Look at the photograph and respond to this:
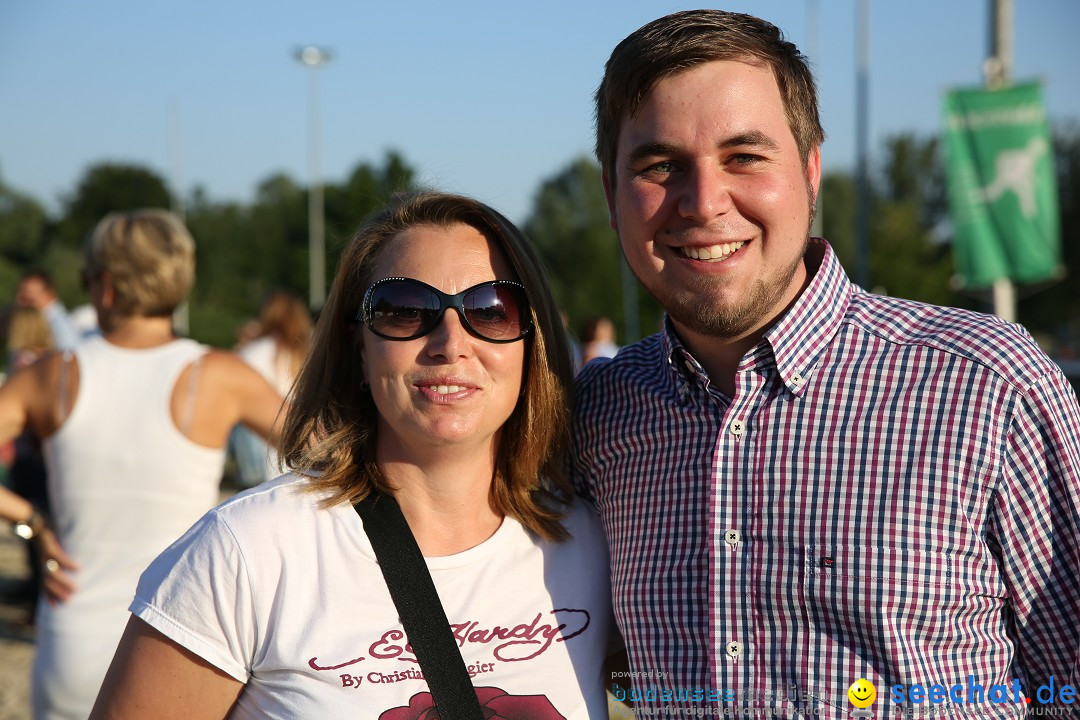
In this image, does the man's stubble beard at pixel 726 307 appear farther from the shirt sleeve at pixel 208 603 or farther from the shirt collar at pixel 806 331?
the shirt sleeve at pixel 208 603

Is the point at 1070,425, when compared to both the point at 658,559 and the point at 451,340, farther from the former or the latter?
the point at 451,340

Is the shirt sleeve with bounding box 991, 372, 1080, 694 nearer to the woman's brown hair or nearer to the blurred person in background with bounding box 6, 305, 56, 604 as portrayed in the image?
the woman's brown hair

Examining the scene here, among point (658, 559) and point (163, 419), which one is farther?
point (163, 419)

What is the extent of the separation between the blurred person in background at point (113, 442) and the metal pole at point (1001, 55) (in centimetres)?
705

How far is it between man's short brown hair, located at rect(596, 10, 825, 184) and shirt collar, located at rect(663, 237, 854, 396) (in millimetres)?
318

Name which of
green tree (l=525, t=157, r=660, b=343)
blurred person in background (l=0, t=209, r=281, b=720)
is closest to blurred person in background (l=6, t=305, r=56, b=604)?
blurred person in background (l=0, t=209, r=281, b=720)

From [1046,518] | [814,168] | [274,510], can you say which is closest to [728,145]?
[814,168]

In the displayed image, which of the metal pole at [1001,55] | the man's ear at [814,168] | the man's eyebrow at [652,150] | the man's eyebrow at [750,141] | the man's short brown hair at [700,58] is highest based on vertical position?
the metal pole at [1001,55]

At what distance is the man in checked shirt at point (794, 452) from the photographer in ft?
6.79

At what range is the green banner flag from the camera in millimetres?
8164

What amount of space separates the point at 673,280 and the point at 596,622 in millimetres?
861

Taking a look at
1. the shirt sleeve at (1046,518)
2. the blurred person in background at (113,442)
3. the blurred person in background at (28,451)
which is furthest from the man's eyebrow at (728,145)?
the blurred person in background at (28,451)

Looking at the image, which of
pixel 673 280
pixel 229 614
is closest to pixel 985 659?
pixel 673 280

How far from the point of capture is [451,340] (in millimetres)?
2424
